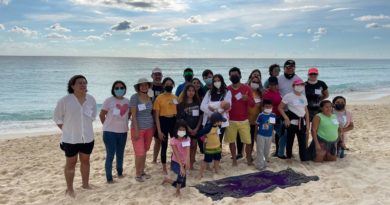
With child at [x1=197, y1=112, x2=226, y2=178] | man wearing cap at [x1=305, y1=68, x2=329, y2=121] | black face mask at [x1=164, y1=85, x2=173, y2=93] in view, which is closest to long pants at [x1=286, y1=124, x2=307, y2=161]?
man wearing cap at [x1=305, y1=68, x2=329, y2=121]

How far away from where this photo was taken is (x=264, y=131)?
589cm

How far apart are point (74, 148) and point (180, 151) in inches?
61.1

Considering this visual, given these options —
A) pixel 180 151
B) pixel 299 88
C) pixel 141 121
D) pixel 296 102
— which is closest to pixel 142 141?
pixel 141 121

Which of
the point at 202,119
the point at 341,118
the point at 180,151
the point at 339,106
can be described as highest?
the point at 339,106

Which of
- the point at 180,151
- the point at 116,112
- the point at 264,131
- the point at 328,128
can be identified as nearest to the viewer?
the point at 180,151

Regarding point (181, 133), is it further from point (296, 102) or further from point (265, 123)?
point (296, 102)

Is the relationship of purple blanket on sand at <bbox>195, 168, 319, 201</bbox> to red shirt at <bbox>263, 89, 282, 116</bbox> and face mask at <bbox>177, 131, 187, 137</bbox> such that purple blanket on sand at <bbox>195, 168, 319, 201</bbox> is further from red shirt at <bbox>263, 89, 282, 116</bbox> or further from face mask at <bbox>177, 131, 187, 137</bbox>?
red shirt at <bbox>263, 89, 282, 116</bbox>

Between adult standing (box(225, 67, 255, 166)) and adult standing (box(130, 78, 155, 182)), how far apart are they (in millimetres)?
1389

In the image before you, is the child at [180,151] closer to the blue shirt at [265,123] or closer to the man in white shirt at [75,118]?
the man in white shirt at [75,118]

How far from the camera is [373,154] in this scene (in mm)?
6879

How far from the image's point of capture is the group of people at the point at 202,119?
15.9 feet

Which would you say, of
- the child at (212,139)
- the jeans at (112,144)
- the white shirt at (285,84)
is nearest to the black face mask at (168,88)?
the child at (212,139)

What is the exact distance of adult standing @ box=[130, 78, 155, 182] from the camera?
17.5 ft

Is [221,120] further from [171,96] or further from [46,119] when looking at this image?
[46,119]
